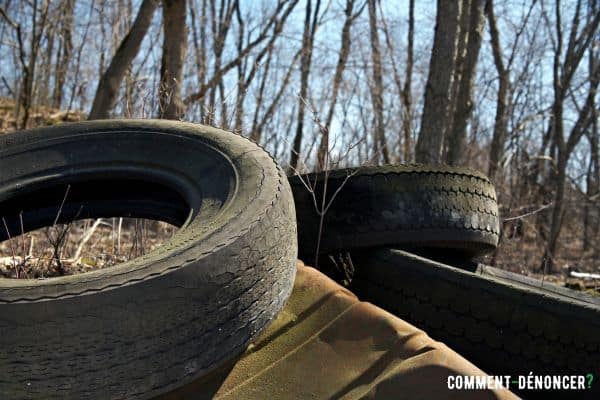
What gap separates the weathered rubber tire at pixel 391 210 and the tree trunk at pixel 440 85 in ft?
11.8

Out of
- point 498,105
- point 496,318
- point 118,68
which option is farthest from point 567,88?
point 496,318

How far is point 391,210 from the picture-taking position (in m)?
3.18

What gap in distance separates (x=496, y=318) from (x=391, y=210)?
0.92m

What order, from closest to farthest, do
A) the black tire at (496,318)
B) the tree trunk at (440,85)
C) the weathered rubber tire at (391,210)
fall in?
the black tire at (496,318) → the weathered rubber tire at (391,210) → the tree trunk at (440,85)

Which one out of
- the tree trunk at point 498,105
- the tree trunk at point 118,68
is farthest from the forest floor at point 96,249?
the tree trunk at point 118,68

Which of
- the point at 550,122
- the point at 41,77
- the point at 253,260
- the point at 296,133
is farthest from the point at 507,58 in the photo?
the point at 253,260

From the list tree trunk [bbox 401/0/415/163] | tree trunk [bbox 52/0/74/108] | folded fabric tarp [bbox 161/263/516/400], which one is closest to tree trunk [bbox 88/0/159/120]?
tree trunk [bbox 401/0/415/163]

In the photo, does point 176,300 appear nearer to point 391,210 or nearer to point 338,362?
point 338,362

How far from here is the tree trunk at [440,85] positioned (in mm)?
6856

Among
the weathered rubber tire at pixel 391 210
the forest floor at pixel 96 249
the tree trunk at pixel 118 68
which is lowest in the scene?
the forest floor at pixel 96 249

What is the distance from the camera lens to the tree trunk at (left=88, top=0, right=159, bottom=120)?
7918 mm

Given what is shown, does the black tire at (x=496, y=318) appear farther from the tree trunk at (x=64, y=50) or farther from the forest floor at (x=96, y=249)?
the tree trunk at (x=64, y=50)

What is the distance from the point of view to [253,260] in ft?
6.95

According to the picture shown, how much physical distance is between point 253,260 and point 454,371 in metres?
0.74
